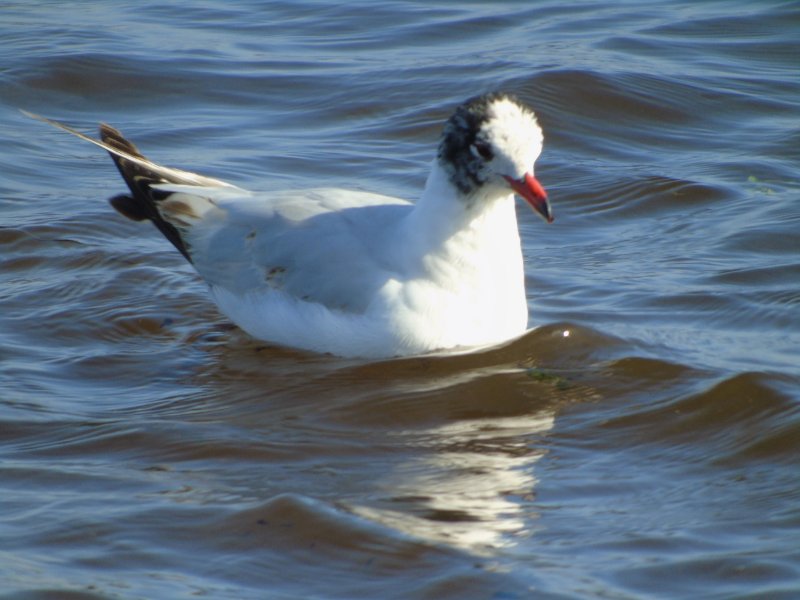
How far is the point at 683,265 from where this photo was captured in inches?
291

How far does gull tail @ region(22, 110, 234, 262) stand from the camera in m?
7.03

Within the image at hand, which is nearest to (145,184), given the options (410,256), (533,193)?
(410,256)

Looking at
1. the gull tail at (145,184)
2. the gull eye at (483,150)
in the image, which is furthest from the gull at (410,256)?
the gull tail at (145,184)

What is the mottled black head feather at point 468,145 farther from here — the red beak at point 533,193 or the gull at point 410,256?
the red beak at point 533,193

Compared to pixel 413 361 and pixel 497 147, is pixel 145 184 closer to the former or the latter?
pixel 413 361

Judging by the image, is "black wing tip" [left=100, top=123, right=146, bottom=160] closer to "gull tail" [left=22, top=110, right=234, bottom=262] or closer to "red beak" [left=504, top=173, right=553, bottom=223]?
"gull tail" [left=22, top=110, right=234, bottom=262]

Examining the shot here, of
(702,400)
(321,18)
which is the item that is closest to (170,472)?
(702,400)

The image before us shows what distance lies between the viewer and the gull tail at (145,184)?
7031 millimetres

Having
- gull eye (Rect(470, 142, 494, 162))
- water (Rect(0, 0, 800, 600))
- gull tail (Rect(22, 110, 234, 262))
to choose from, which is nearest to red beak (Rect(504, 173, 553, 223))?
gull eye (Rect(470, 142, 494, 162))

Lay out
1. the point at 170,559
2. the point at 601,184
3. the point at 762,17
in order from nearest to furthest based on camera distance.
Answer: the point at 170,559 < the point at 601,184 < the point at 762,17

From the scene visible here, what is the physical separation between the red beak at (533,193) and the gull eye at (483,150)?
11 cm

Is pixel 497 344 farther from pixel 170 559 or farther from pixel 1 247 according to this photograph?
pixel 1 247

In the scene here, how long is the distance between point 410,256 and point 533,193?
68 centimetres

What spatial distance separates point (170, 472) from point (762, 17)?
8941 mm
